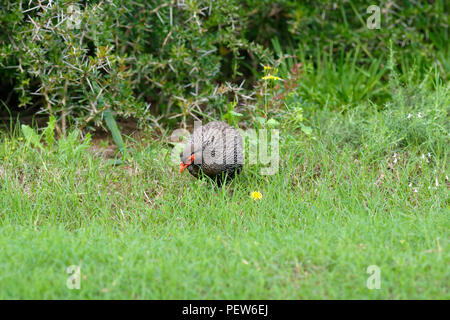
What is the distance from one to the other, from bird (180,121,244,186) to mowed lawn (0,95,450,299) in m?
0.15

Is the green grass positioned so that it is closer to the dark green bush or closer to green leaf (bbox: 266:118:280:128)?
green leaf (bbox: 266:118:280:128)

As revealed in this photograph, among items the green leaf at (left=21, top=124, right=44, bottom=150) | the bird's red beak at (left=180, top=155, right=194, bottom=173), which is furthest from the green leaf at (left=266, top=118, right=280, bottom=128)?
the green leaf at (left=21, top=124, right=44, bottom=150)

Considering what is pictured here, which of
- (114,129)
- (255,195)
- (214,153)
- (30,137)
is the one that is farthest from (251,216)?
(30,137)

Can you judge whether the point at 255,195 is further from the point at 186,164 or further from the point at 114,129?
the point at 114,129

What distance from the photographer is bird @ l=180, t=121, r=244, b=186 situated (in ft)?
15.5

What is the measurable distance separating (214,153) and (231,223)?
60 cm

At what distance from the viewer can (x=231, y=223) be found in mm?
4488

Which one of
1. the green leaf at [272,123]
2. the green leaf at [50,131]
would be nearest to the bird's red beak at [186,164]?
the green leaf at [272,123]

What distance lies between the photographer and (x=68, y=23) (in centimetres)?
540

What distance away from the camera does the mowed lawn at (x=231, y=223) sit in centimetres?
355

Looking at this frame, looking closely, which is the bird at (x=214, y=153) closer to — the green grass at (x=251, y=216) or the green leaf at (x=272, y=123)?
the green grass at (x=251, y=216)
